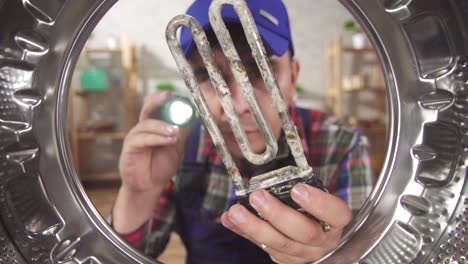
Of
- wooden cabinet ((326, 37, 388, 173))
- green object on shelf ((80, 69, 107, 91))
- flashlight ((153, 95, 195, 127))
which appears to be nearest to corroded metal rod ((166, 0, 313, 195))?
flashlight ((153, 95, 195, 127))

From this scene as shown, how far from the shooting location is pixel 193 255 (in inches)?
20.0

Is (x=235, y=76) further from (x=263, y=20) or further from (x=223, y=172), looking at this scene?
(x=223, y=172)

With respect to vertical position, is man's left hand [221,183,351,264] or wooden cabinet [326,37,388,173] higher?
wooden cabinet [326,37,388,173]

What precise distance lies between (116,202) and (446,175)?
30 cm

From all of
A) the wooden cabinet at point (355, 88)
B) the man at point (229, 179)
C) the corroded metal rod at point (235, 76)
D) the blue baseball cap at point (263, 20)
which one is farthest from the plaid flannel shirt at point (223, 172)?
the wooden cabinet at point (355, 88)

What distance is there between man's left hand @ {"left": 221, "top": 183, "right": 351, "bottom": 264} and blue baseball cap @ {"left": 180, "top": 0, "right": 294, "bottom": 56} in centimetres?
10

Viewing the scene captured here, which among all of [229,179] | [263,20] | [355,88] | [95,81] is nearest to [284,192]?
[263,20]

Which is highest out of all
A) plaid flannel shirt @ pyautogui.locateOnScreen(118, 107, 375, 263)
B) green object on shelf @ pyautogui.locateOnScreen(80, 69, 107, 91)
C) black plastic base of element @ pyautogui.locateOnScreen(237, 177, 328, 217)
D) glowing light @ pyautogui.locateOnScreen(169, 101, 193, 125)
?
green object on shelf @ pyautogui.locateOnScreen(80, 69, 107, 91)

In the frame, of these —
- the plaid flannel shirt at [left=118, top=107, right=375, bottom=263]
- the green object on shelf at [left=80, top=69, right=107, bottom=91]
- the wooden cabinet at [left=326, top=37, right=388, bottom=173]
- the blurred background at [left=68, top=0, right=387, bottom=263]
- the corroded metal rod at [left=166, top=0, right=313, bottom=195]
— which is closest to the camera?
the corroded metal rod at [left=166, top=0, right=313, bottom=195]

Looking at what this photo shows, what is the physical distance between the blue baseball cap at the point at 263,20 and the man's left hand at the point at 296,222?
4.1 inches

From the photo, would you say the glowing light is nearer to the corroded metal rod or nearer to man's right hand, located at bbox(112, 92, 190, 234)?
man's right hand, located at bbox(112, 92, 190, 234)

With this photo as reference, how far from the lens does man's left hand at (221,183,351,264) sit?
22 cm

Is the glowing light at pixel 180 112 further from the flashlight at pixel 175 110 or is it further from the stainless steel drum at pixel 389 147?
the stainless steel drum at pixel 389 147

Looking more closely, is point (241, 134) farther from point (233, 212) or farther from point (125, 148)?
point (125, 148)
